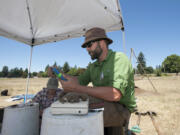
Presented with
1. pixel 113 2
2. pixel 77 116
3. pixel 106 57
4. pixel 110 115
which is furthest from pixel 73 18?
pixel 77 116

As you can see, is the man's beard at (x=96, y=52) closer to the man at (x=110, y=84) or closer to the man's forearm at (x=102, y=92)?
the man at (x=110, y=84)

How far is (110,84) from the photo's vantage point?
44.8 inches

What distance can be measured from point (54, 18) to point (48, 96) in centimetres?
149

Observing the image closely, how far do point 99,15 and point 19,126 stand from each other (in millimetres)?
2133

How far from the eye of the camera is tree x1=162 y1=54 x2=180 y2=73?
186 feet

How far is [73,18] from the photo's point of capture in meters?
2.53

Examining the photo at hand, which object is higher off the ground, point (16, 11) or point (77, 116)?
point (16, 11)

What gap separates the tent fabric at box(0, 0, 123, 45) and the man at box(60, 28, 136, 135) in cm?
108

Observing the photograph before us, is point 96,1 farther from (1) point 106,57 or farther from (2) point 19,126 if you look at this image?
(2) point 19,126

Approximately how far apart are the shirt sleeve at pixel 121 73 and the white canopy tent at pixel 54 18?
4.47 feet

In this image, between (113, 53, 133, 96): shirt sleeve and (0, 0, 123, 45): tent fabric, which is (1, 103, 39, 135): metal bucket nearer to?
(113, 53, 133, 96): shirt sleeve

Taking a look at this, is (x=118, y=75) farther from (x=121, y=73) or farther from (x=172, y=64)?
(x=172, y=64)

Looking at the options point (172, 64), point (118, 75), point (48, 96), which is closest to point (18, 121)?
point (118, 75)

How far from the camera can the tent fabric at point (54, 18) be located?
2207 mm
